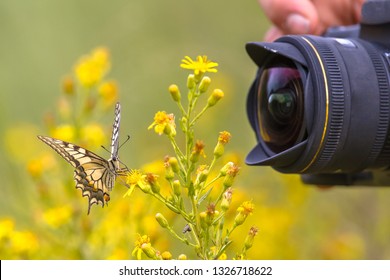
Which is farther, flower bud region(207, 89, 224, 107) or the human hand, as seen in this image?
the human hand

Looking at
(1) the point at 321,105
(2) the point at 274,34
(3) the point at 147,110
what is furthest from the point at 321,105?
(3) the point at 147,110

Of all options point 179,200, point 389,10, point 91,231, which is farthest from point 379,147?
point 91,231

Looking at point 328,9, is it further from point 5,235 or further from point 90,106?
point 5,235

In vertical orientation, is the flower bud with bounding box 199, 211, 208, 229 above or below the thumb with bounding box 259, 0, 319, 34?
below

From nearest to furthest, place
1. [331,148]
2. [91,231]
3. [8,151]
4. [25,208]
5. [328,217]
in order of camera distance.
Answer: [331,148]
[91,231]
[25,208]
[8,151]
[328,217]

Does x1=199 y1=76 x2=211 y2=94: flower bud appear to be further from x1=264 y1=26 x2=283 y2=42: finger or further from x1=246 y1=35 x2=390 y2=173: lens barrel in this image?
x1=264 y1=26 x2=283 y2=42: finger

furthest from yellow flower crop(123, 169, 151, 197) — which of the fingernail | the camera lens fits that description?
the fingernail

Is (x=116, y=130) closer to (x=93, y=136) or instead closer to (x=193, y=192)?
(x=193, y=192)

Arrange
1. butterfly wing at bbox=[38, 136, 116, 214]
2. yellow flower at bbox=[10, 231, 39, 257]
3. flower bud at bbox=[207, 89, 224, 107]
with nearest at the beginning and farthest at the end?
1. flower bud at bbox=[207, 89, 224, 107]
2. butterfly wing at bbox=[38, 136, 116, 214]
3. yellow flower at bbox=[10, 231, 39, 257]
